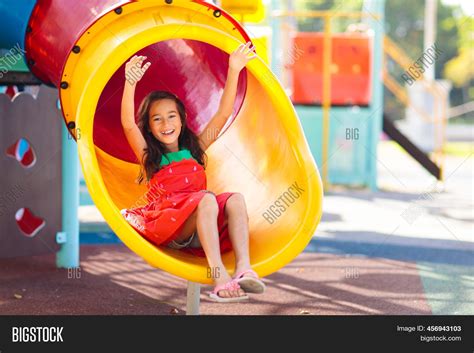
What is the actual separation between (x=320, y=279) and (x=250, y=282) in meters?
1.70

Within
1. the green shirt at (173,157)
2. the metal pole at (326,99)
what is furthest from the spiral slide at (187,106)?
the metal pole at (326,99)

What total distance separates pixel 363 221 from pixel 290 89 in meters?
3.66

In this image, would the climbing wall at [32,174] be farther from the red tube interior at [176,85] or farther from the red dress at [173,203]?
the red dress at [173,203]

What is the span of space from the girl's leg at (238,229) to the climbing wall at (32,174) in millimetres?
1758

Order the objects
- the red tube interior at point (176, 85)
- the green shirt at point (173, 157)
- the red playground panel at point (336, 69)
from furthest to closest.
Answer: the red playground panel at point (336, 69), the red tube interior at point (176, 85), the green shirt at point (173, 157)

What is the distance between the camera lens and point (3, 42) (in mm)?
4250

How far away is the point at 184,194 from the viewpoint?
338cm

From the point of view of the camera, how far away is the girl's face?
140 inches

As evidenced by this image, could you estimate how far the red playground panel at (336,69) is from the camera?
394 inches

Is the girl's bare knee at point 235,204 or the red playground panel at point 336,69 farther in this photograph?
the red playground panel at point 336,69

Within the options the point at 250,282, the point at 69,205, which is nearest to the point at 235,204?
the point at 250,282

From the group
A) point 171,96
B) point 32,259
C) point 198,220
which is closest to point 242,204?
point 198,220

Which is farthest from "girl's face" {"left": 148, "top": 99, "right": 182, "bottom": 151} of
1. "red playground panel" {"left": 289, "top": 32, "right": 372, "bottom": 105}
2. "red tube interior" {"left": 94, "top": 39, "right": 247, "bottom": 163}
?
"red playground panel" {"left": 289, "top": 32, "right": 372, "bottom": 105}

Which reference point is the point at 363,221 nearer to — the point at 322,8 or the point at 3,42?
the point at 3,42
